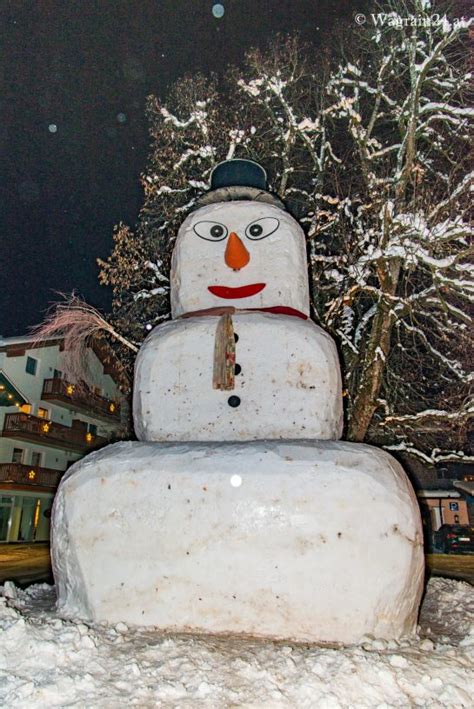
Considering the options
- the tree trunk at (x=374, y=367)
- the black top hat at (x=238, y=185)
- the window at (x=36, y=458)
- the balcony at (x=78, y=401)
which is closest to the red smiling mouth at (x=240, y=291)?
the black top hat at (x=238, y=185)

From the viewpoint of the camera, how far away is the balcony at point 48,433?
21328 millimetres

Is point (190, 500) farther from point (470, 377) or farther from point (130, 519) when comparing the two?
point (470, 377)

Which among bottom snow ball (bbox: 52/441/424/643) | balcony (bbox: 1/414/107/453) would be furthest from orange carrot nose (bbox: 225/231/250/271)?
balcony (bbox: 1/414/107/453)

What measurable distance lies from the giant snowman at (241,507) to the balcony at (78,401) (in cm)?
1824

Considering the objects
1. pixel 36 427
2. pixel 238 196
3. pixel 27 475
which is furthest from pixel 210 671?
pixel 36 427

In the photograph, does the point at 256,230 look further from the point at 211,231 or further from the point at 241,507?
the point at 241,507

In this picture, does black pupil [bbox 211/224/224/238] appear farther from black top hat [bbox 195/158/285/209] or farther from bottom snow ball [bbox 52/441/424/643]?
bottom snow ball [bbox 52/441/424/643]

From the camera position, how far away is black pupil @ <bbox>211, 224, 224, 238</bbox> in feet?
17.0

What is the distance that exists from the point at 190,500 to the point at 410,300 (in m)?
6.80

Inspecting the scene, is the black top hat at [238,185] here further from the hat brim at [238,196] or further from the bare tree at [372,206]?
the bare tree at [372,206]

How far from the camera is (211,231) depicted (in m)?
5.20

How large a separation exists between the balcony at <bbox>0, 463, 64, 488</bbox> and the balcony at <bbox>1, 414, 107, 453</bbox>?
1291 millimetres

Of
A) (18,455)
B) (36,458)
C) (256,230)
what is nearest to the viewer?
(256,230)

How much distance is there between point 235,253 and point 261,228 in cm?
52
